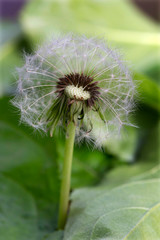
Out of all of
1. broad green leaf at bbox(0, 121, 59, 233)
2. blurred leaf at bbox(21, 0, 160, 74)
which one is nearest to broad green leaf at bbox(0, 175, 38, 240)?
broad green leaf at bbox(0, 121, 59, 233)

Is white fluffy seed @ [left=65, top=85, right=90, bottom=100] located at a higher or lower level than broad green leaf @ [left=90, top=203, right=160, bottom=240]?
higher

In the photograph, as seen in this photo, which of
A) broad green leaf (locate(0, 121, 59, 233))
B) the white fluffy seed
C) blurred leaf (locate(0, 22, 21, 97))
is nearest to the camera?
the white fluffy seed

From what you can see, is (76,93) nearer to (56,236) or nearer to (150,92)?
(56,236)

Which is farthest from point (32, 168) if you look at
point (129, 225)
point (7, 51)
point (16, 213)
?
point (7, 51)

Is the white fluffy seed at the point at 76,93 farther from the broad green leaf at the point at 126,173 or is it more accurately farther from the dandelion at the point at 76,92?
the broad green leaf at the point at 126,173

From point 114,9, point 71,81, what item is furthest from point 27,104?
point 114,9

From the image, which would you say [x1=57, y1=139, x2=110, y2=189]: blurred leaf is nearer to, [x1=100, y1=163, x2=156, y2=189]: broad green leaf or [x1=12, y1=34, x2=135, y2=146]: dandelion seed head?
[x1=100, y1=163, x2=156, y2=189]: broad green leaf

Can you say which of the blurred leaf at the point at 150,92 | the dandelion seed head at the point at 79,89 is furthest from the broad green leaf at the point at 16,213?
the blurred leaf at the point at 150,92

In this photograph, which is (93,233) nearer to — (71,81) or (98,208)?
(98,208)
